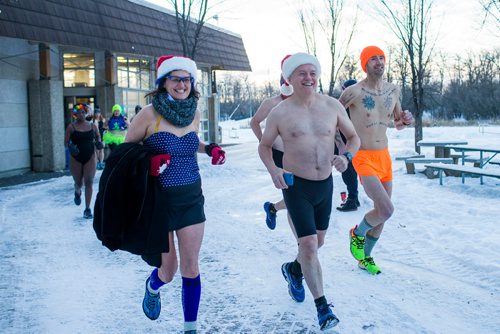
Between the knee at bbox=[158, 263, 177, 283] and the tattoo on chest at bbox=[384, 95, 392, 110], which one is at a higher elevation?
the tattoo on chest at bbox=[384, 95, 392, 110]

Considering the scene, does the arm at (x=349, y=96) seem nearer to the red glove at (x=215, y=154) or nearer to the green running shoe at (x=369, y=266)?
the green running shoe at (x=369, y=266)

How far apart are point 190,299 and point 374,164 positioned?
259 centimetres

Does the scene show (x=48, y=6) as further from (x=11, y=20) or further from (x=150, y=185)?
(x=150, y=185)

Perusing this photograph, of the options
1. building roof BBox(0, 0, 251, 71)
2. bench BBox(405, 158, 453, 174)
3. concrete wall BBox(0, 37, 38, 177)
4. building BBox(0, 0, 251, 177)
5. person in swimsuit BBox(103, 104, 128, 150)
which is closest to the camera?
bench BBox(405, 158, 453, 174)

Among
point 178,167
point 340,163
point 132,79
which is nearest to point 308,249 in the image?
point 340,163

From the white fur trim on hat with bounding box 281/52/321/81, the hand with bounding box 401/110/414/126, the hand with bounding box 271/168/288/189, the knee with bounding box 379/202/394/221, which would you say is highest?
the white fur trim on hat with bounding box 281/52/321/81

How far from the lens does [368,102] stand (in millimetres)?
5547

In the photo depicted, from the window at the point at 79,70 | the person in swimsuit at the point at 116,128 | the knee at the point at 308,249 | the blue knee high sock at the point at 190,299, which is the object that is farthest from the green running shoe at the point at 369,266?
the window at the point at 79,70

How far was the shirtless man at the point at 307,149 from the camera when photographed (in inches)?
160

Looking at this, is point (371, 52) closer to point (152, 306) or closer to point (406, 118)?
point (406, 118)

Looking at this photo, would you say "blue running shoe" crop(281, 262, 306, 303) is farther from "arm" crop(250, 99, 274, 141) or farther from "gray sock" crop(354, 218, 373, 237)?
"arm" crop(250, 99, 274, 141)

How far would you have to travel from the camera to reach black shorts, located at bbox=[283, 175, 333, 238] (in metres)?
4.06

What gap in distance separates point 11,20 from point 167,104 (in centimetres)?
1161

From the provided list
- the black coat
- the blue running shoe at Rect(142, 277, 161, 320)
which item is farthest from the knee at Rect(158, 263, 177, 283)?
the black coat
